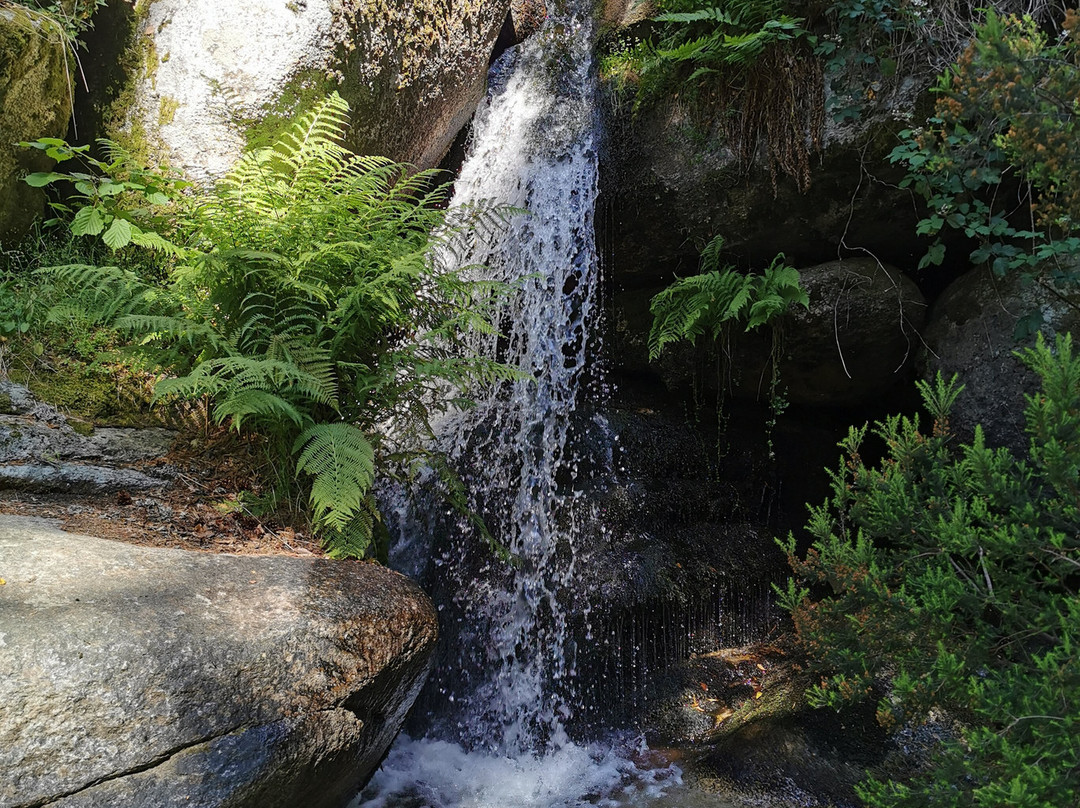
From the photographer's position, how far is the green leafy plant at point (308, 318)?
2.92 m

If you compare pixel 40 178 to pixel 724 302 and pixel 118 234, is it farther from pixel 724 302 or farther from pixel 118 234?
pixel 724 302

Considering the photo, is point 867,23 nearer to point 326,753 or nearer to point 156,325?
point 156,325

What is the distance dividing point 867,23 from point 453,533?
434cm

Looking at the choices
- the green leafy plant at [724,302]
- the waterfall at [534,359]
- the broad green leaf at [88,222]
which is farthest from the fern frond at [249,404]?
the green leafy plant at [724,302]

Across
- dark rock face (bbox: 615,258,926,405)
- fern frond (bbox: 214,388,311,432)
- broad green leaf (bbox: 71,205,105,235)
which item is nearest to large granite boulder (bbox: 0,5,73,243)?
broad green leaf (bbox: 71,205,105,235)

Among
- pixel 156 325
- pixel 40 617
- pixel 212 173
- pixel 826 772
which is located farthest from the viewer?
pixel 212 173

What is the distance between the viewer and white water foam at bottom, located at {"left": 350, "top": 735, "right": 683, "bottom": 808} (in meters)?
3.46

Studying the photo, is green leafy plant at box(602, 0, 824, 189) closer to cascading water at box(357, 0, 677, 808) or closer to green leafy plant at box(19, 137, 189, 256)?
cascading water at box(357, 0, 677, 808)

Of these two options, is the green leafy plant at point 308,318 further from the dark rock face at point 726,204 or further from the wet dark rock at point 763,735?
the dark rock face at point 726,204

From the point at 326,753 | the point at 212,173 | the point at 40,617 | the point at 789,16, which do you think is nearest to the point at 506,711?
the point at 326,753

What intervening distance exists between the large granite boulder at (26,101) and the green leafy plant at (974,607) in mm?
4570

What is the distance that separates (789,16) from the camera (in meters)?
4.52

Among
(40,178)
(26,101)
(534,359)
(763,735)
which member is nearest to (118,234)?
(40,178)

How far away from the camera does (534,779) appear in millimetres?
3721
